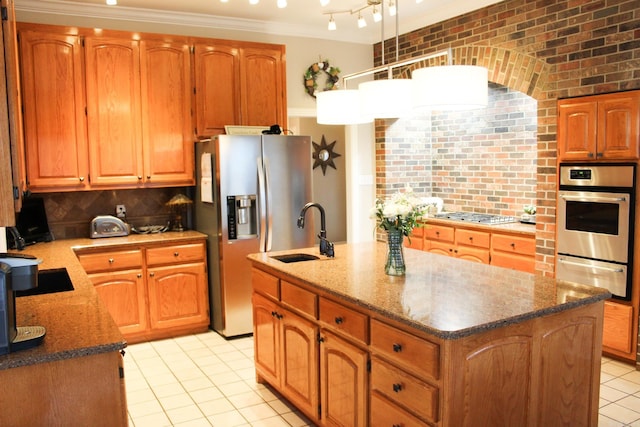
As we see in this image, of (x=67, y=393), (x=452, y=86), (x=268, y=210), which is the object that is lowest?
(x=67, y=393)

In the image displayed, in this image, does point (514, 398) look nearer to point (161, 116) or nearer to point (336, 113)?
point (336, 113)

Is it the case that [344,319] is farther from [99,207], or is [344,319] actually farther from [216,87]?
[99,207]

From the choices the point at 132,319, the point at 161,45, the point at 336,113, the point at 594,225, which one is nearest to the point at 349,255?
the point at 336,113

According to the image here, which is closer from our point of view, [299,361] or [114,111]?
[299,361]

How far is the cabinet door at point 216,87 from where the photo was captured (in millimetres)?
4797

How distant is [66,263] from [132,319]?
1077 mm

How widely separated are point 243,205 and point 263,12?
5.93ft

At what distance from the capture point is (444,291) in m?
2.53

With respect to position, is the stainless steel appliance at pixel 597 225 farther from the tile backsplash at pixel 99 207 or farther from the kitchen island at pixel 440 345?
the tile backsplash at pixel 99 207

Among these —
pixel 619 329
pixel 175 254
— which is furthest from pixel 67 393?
pixel 619 329

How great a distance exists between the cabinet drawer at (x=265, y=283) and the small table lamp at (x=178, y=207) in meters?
1.67

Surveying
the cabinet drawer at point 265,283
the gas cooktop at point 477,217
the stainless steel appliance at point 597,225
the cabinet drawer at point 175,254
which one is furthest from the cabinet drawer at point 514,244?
the cabinet drawer at point 175,254

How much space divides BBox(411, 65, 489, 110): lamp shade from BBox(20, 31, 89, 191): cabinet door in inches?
122

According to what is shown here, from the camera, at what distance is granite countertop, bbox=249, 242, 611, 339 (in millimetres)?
2104
